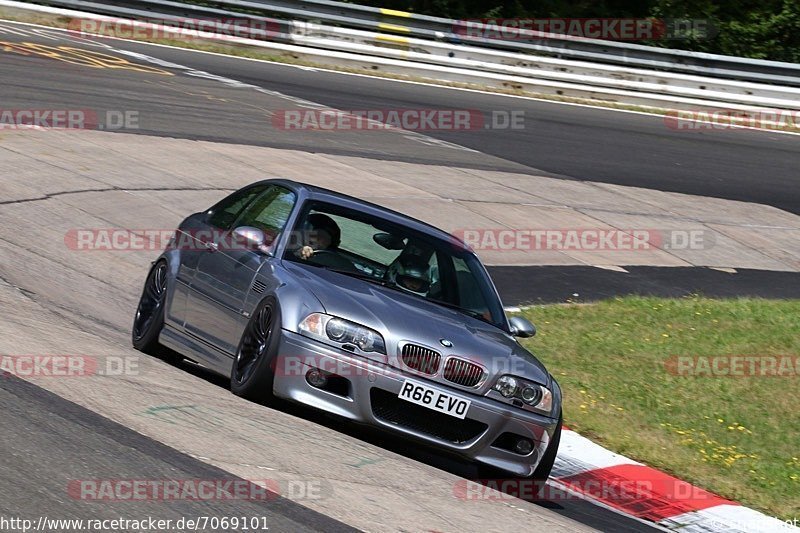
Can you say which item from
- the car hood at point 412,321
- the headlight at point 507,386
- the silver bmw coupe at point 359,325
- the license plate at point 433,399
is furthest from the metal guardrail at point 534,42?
the license plate at point 433,399

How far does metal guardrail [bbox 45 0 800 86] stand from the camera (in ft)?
88.0

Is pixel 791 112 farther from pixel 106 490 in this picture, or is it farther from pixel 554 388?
pixel 106 490

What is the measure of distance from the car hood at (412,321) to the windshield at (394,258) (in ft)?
0.72

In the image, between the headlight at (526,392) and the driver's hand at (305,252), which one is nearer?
the headlight at (526,392)

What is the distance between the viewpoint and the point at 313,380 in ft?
23.7

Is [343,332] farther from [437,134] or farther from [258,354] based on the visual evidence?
[437,134]

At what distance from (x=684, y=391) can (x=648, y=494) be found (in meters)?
2.78

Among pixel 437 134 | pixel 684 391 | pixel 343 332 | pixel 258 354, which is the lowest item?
pixel 684 391

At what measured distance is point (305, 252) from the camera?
8.28m

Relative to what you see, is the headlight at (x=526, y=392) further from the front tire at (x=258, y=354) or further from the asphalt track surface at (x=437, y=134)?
Result: the asphalt track surface at (x=437, y=134)

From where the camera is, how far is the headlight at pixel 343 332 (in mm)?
7234

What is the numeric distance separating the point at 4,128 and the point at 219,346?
9.54m

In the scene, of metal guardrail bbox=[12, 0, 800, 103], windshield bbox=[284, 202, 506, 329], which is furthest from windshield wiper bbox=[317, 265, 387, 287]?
metal guardrail bbox=[12, 0, 800, 103]

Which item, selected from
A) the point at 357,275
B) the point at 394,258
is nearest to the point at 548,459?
the point at 357,275
